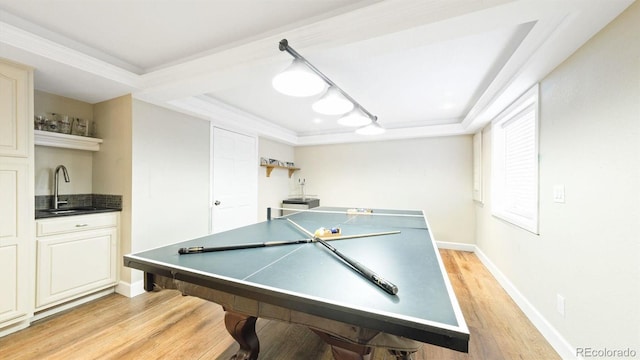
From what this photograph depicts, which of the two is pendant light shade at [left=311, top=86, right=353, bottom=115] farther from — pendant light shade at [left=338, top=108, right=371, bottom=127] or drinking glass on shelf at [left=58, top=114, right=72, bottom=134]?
drinking glass on shelf at [left=58, top=114, right=72, bottom=134]

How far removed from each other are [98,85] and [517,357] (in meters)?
4.07

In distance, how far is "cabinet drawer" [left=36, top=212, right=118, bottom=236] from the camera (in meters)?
2.03

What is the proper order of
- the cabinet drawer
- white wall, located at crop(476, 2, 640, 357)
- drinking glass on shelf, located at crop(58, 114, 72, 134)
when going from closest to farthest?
white wall, located at crop(476, 2, 640, 357), the cabinet drawer, drinking glass on shelf, located at crop(58, 114, 72, 134)

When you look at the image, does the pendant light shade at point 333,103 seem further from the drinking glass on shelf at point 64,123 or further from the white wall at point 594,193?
the drinking glass on shelf at point 64,123

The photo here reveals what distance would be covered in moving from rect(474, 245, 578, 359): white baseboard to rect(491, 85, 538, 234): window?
66 cm

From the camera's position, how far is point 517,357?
5.36ft

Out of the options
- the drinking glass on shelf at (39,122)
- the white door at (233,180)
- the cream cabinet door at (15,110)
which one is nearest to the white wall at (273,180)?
the white door at (233,180)

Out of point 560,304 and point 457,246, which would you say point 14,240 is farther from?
point 457,246

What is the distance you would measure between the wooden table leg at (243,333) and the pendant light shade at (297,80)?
4.72 feet

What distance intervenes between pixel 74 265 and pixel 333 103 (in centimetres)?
277

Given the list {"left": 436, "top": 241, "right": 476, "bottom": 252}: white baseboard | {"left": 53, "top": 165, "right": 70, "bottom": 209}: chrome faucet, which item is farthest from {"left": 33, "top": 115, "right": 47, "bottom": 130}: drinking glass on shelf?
{"left": 436, "top": 241, "right": 476, "bottom": 252}: white baseboard

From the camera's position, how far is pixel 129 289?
245cm

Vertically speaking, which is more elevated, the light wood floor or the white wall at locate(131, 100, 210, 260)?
the white wall at locate(131, 100, 210, 260)

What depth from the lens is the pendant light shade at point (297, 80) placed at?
1373 mm
